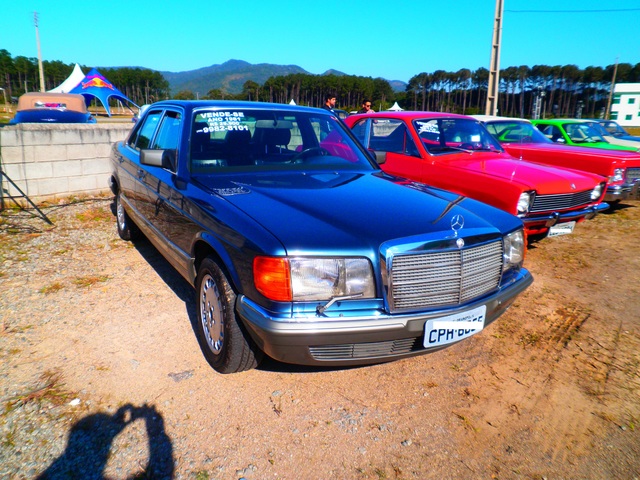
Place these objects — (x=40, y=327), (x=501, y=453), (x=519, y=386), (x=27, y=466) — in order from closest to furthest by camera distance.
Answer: (x=27, y=466) < (x=501, y=453) < (x=519, y=386) < (x=40, y=327)

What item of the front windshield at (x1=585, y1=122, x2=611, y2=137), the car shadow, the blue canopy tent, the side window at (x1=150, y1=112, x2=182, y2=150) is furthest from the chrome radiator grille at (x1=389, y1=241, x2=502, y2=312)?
the blue canopy tent

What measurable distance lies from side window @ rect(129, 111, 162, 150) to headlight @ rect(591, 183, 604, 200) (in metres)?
5.28

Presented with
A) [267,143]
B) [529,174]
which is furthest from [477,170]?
[267,143]

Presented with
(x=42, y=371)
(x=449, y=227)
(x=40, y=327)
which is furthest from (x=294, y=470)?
(x=40, y=327)

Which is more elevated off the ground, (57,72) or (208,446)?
(57,72)

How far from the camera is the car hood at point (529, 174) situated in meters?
5.05

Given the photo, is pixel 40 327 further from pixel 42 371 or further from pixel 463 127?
pixel 463 127

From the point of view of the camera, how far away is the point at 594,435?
2404 mm

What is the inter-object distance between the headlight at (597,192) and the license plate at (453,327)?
165 inches

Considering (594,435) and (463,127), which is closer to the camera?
(594,435)

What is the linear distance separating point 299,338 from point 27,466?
55.4 inches

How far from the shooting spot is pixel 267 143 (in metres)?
3.68

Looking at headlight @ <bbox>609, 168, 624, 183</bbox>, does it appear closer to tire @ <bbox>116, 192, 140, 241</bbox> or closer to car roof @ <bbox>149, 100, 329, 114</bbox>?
car roof @ <bbox>149, 100, 329, 114</bbox>

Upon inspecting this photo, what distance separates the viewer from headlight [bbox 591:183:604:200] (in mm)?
5785
